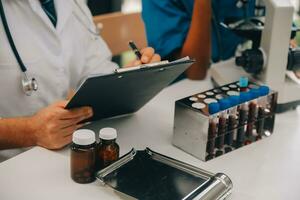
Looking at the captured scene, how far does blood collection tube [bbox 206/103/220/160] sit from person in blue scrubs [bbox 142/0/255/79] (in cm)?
57

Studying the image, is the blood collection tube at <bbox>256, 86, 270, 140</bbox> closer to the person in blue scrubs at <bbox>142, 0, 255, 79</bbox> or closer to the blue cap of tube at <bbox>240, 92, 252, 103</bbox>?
the blue cap of tube at <bbox>240, 92, 252, 103</bbox>

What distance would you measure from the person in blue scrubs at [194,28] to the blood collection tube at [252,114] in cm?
47

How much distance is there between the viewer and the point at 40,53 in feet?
4.36

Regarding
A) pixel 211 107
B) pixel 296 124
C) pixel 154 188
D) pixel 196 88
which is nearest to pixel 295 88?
pixel 296 124

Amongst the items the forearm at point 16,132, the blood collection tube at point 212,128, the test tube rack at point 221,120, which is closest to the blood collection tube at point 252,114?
the test tube rack at point 221,120

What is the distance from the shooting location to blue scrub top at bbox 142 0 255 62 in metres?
1.73

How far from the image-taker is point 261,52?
1422 millimetres

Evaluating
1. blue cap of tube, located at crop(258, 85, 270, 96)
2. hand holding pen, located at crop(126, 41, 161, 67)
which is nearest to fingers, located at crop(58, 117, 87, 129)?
hand holding pen, located at crop(126, 41, 161, 67)

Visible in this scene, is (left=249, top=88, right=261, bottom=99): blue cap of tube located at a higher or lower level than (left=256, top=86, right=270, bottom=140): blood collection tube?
higher

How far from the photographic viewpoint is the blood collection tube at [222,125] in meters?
1.12

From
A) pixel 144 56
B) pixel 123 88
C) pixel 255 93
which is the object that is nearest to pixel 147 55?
pixel 144 56

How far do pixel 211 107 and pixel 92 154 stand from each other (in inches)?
11.9

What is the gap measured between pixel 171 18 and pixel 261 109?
647mm

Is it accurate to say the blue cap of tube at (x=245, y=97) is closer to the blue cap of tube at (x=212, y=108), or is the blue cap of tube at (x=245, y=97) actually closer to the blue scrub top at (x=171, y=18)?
the blue cap of tube at (x=212, y=108)
